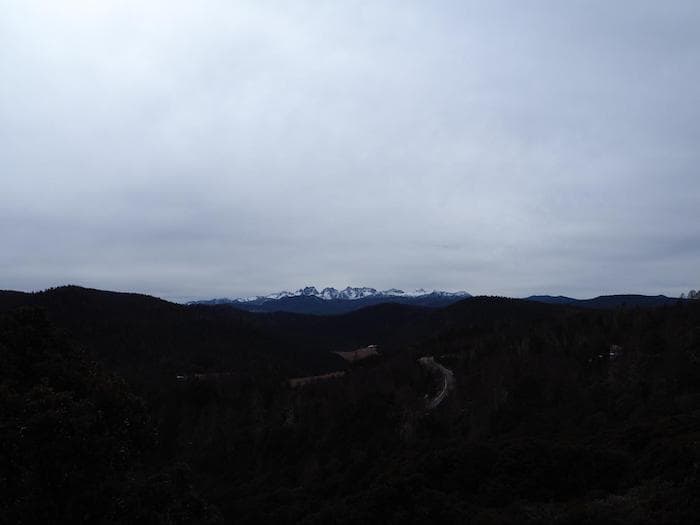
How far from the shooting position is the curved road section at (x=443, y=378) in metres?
56.1

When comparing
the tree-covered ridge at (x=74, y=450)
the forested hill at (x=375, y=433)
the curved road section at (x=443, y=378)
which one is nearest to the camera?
the tree-covered ridge at (x=74, y=450)

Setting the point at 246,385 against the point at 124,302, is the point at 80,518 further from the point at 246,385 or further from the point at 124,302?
the point at 124,302

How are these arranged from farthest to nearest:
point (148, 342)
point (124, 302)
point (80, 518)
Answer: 1. point (124, 302)
2. point (148, 342)
3. point (80, 518)

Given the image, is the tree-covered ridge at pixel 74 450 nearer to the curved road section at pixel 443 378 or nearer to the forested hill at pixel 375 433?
the forested hill at pixel 375 433

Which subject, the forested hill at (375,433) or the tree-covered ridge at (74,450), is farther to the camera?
the forested hill at (375,433)

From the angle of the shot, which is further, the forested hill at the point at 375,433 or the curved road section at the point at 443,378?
the curved road section at the point at 443,378

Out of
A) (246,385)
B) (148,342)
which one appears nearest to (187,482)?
(246,385)

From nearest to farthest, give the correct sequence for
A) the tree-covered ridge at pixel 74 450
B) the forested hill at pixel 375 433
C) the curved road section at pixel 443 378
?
the tree-covered ridge at pixel 74 450, the forested hill at pixel 375 433, the curved road section at pixel 443 378

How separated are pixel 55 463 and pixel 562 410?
42.4 m

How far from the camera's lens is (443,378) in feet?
215

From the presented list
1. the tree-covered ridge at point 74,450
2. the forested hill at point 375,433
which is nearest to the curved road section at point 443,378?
the forested hill at point 375,433

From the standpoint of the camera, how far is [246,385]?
76.6 m

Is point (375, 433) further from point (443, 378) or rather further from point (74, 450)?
point (74, 450)

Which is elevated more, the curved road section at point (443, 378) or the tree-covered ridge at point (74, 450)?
the tree-covered ridge at point (74, 450)
